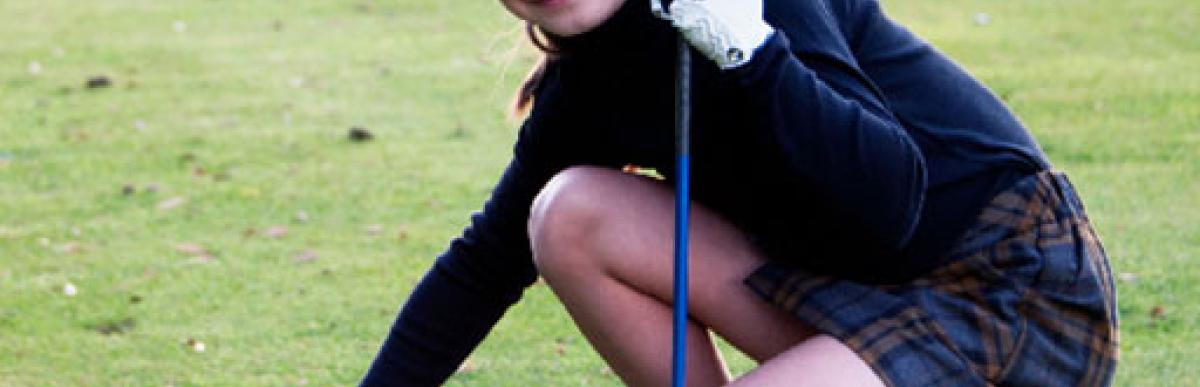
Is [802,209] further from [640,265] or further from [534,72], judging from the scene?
[534,72]

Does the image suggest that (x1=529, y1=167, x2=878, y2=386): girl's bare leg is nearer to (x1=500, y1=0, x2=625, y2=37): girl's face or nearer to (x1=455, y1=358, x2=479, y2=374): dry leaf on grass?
(x1=500, y1=0, x2=625, y2=37): girl's face

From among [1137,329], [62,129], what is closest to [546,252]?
[1137,329]

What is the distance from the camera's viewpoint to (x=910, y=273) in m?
2.45

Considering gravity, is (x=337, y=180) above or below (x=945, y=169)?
below

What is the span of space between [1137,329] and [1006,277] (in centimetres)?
148

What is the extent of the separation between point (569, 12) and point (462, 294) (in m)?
0.64

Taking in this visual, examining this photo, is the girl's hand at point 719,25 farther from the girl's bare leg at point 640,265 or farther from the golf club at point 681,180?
the girl's bare leg at point 640,265

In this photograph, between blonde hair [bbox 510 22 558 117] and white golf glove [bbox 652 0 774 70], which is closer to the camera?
white golf glove [bbox 652 0 774 70]

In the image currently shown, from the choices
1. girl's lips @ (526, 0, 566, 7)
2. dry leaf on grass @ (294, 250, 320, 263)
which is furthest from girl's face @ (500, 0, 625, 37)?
dry leaf on grass @ (294, 250, 320, 263)

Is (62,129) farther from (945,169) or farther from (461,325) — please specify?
(945,169)

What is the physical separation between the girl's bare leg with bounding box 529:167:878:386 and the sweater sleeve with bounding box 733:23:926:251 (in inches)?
10.8

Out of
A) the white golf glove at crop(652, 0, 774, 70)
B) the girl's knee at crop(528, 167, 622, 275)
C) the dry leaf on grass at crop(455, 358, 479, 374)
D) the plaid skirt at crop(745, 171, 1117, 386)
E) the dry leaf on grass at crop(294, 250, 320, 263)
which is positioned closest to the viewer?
the white golf glove at crop(652, 0, 774, 70)

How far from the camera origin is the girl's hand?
2.12 m

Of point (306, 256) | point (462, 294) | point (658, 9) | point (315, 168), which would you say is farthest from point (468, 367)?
point (315, 168)
